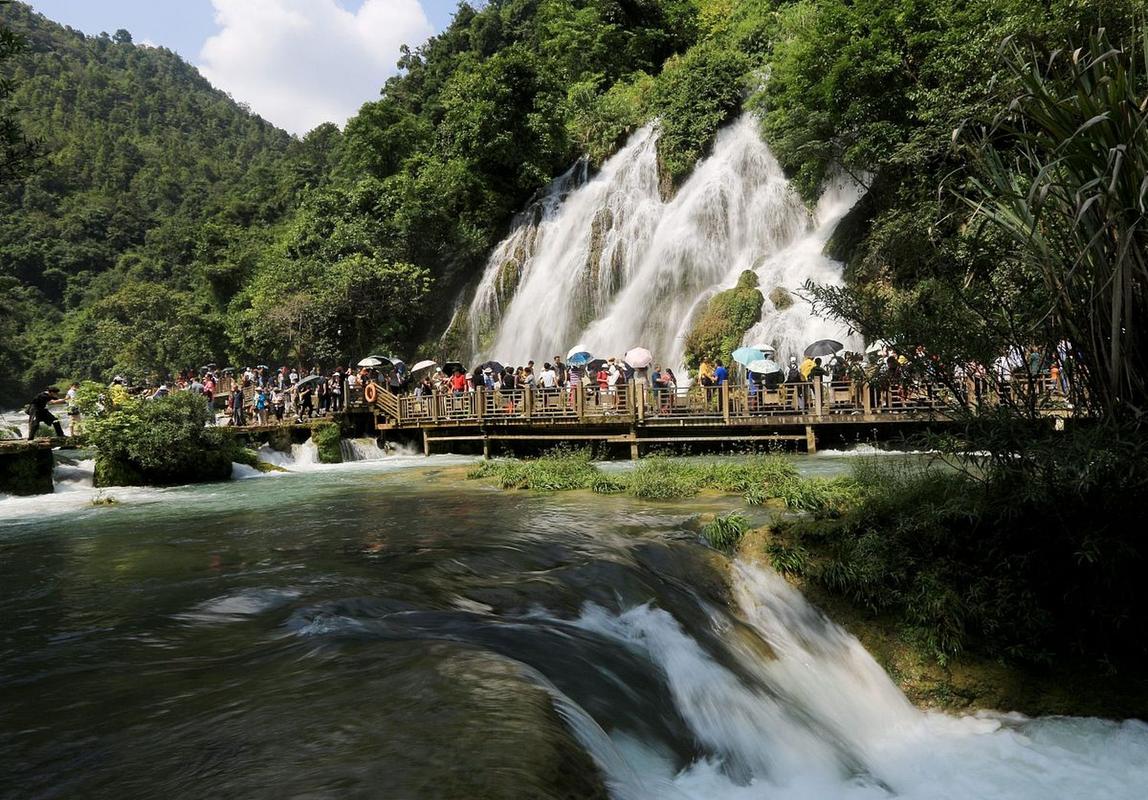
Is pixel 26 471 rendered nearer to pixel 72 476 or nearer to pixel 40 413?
pixel 72 476

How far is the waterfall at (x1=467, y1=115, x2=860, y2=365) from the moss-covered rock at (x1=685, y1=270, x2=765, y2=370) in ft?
1.68

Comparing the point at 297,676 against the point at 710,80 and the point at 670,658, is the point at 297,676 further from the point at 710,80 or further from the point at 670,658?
the point at 710,80

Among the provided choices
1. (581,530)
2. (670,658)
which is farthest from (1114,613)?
(581,530)

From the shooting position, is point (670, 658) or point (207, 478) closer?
point (670, 658)

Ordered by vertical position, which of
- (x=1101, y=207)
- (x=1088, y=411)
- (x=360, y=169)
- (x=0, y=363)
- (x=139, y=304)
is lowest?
(x=1088, y=411)

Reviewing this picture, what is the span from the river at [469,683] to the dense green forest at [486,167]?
408cm

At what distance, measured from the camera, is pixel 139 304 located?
56312 mm

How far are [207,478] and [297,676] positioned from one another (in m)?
16.0

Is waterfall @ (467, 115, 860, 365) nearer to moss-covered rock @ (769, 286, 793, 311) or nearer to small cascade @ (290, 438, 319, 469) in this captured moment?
moss-covered rock @ (769, 286, 793, 311)

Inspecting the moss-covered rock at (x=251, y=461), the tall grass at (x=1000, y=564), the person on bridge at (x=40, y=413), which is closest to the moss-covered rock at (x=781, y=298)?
the moss-covered rock at (x=251, y=461)

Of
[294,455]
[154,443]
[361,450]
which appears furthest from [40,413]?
[361,450]

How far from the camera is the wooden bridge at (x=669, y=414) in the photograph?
56.2 ft

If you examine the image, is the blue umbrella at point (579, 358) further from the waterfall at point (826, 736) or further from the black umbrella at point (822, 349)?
the waterfall at point (826, 736)

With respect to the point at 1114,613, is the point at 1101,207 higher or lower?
higher
